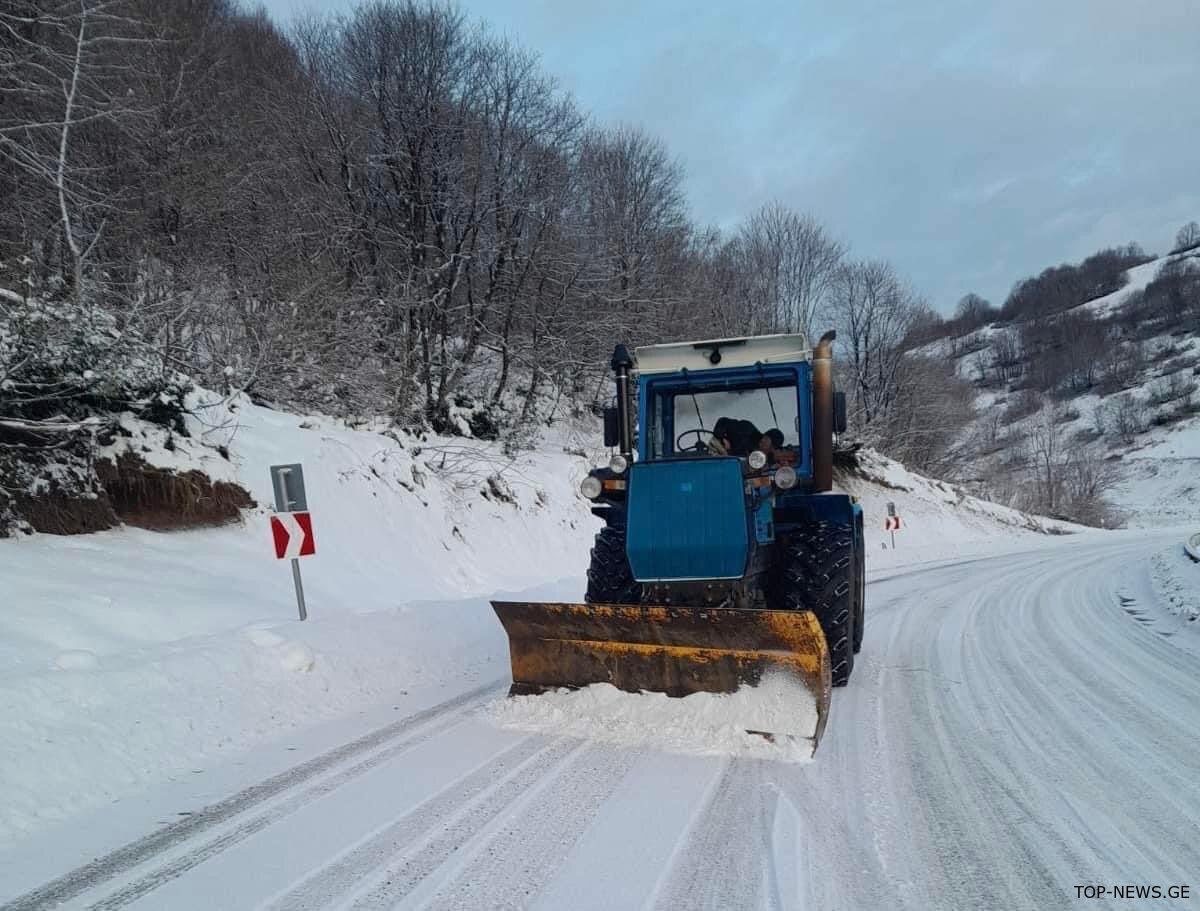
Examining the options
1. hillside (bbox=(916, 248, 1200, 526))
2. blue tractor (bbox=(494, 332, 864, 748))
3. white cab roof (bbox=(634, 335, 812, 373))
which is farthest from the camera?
hillside (bbox=(916, 248, 1200, 526))

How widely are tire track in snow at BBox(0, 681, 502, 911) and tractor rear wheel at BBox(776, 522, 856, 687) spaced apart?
7.98 feet

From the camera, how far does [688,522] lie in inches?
201

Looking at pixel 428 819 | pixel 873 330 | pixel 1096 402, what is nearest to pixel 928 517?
pixel 873 330

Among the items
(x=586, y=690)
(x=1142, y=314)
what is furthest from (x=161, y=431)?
(x=1142, y=314)

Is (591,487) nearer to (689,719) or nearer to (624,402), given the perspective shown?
(624,402)

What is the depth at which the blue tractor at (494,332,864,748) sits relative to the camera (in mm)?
4684

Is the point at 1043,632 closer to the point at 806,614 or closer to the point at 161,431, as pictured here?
the point at 806,614

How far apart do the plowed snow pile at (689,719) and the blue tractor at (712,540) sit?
0.08 metres

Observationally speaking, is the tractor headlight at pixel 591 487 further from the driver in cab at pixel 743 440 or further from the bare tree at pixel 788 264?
the bare tree at pixel 788 264

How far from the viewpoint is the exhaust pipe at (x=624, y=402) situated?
A: 6.01 metres

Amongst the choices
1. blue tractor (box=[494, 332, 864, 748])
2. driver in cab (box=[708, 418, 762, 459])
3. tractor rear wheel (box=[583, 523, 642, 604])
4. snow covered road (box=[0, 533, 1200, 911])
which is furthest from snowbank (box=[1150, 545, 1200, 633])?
tractor rear wheel (box=[583, 523, 642, 604])

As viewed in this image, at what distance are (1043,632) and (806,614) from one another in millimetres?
5393

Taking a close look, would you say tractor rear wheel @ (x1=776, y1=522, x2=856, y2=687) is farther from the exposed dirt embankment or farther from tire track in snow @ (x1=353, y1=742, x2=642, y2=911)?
the exposed dirt embankment

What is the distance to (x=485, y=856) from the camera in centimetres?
323
